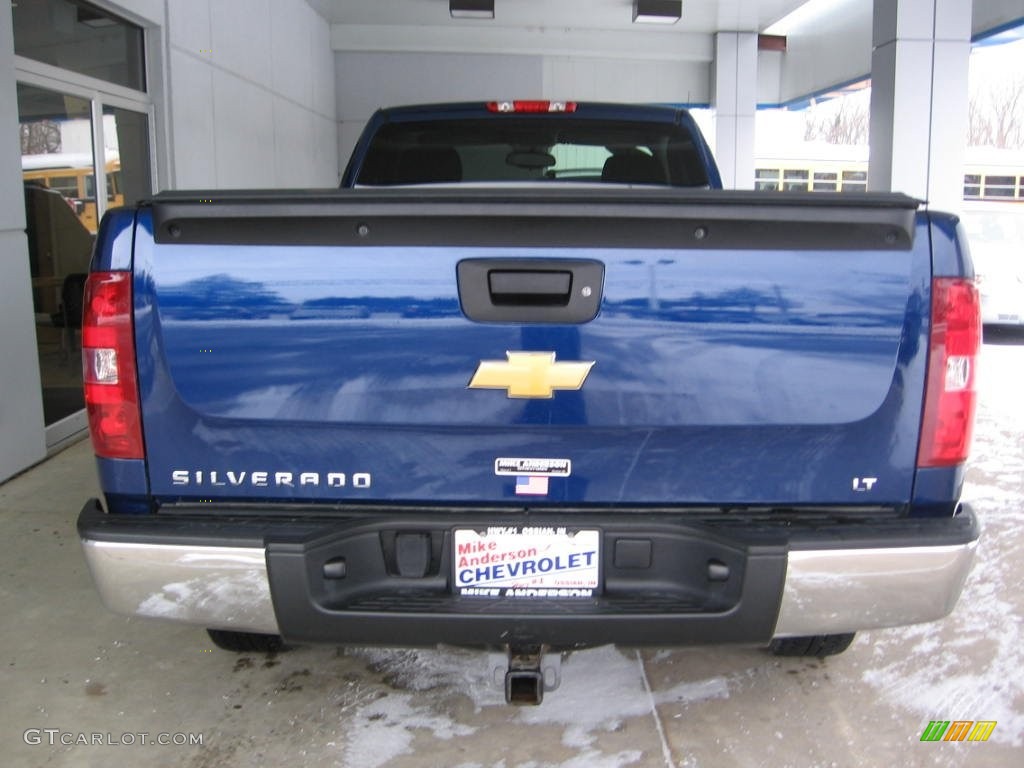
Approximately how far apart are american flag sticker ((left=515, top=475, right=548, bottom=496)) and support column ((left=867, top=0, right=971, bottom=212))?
26.1 feet

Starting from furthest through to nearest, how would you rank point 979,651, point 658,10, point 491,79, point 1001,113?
point 1001,113, point 491,79, point 658,10, point 979,651

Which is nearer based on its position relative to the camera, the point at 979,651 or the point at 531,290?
the point at 531,290

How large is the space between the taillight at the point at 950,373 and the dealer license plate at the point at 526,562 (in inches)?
30.6

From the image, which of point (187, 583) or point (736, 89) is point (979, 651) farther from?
point (736, 89)

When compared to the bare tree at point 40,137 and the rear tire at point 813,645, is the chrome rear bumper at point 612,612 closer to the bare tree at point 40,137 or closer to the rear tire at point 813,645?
the rear tire at point 813,645

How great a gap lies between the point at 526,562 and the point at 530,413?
0.33 meters

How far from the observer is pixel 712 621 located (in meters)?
2.00

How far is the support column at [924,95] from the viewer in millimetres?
8586

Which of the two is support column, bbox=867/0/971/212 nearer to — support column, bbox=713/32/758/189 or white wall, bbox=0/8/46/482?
white wall, bbox=0/8/46/482

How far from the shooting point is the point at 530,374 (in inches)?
77.0

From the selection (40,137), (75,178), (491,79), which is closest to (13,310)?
(40,137)

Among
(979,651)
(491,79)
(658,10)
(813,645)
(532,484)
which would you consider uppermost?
(658,10)

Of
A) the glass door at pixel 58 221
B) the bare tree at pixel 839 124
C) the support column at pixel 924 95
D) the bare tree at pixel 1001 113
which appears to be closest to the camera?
the glass door at pixel 58 221

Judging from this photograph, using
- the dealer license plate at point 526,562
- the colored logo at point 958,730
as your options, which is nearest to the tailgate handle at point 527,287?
the dealer license plate at point 526,562
